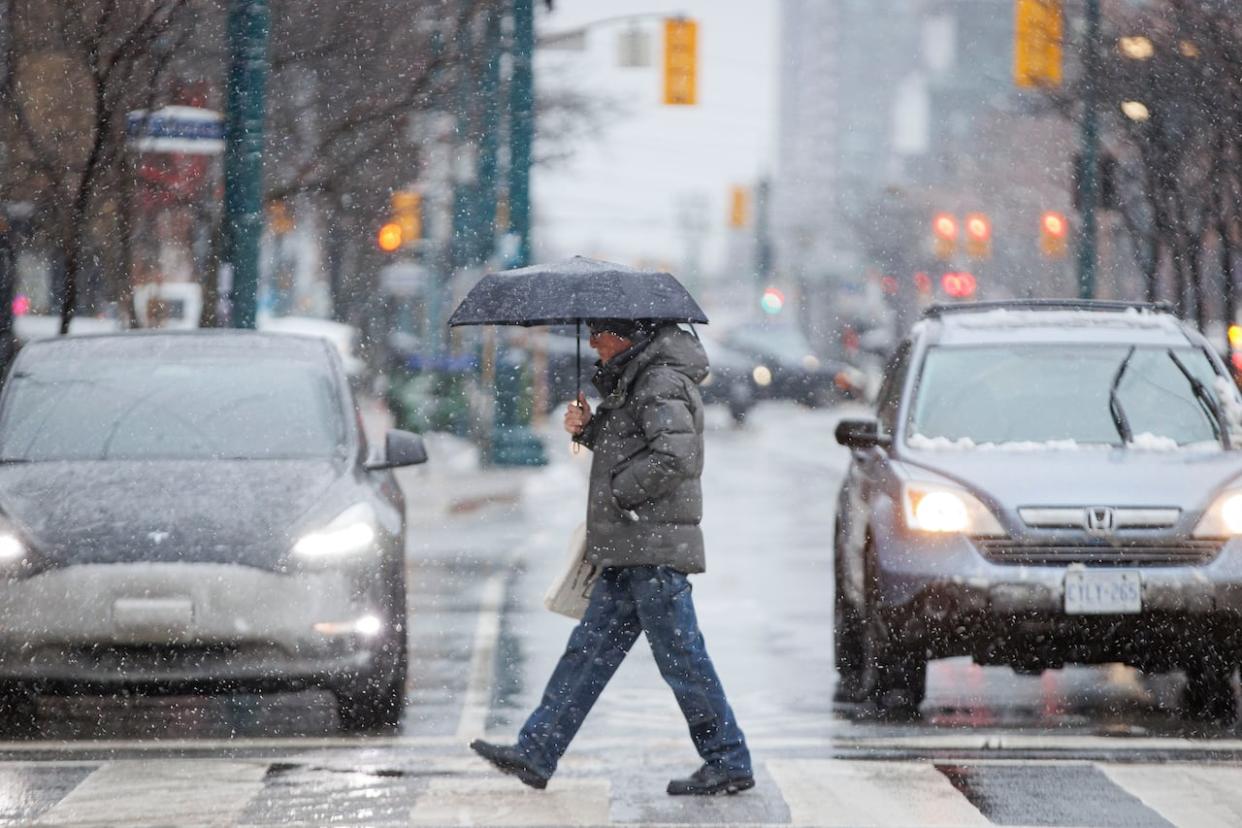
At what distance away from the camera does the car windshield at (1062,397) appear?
34.3 ft

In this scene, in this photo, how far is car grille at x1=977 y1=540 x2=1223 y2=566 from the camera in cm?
962

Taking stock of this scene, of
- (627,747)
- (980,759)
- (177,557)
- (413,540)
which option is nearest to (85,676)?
(177,557)

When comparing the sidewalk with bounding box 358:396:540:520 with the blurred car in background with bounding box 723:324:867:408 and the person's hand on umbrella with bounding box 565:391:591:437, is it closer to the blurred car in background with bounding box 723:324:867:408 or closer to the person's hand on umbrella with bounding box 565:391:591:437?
the person's hand on umbrella with bounding box 565:391:591:437

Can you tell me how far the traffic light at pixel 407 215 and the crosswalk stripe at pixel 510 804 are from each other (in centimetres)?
2075

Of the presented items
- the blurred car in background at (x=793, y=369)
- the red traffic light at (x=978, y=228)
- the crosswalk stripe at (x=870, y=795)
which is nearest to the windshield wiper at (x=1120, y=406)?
the crosswalk stripe at (x=870, y=795)

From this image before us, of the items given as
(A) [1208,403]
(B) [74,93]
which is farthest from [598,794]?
(B) [74,93]

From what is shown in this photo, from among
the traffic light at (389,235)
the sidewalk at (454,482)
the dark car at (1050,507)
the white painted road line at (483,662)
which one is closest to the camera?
the dark car at (1050,507)

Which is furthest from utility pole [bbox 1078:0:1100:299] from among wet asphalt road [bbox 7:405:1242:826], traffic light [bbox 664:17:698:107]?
wet asphalt road [bbox 7:405:1242:826]

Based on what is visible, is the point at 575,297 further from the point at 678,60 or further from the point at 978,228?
the point at 978,228

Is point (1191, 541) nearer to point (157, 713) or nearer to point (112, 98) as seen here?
point (157, 713)

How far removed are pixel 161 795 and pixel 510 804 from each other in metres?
1.21

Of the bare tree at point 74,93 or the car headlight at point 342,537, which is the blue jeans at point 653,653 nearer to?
the car headlight at point 342,537

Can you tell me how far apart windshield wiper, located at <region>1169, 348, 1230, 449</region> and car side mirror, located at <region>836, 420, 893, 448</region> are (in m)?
1.41

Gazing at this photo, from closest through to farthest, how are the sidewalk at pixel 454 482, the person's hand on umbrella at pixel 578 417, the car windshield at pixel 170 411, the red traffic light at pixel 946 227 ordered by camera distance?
the person's hand on umbrella at pixel 578 417, the car windshield at pixel 170 411, the sidewalk at pixel 454 482, the red traffic light at pixel 946 227
